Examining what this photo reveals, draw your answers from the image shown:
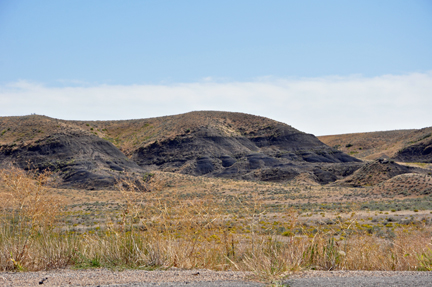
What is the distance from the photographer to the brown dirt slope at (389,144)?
8025cm

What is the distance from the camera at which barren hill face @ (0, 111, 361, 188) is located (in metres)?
54.2

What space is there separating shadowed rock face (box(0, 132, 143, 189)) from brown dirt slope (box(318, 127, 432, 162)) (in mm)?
62773

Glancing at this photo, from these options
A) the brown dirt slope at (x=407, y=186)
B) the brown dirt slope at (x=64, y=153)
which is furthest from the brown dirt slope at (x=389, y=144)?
the brown dirt slope at (x=64, y=153)

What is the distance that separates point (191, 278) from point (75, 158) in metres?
53.8

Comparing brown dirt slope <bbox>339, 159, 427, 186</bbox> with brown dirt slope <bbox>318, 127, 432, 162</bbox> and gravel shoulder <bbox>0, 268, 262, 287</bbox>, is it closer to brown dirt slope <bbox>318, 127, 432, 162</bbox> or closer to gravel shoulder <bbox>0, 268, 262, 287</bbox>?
brown dirt slope <bbox>318, 127, 432, 162</bbox>

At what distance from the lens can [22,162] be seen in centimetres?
5366

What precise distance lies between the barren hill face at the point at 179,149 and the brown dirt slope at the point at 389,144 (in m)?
21.4

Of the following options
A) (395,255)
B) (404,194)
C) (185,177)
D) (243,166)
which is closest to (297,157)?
(243,166)

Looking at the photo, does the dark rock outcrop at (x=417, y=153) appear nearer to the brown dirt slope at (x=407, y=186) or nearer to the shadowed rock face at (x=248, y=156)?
the shadowed rock face at (x=248, y=156)

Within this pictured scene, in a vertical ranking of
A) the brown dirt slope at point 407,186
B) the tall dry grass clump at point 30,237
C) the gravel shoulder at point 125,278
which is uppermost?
the tall dry grass clump at point 30,237

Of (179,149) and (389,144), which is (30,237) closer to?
(179,149)

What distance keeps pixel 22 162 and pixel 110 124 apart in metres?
41.6

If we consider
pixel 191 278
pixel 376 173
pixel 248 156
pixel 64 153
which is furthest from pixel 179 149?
pixel 191 278

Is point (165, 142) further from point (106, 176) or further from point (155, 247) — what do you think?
point (155, 247)
